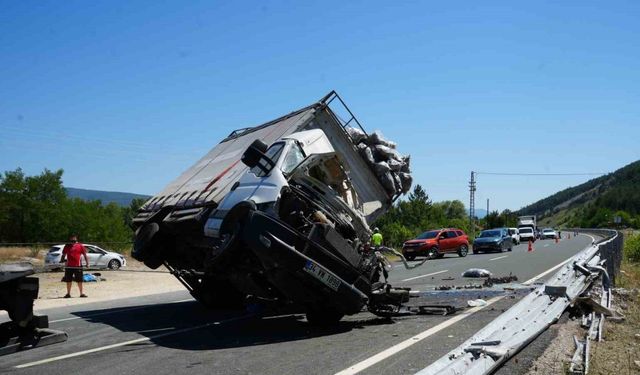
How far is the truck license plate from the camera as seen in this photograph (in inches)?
290

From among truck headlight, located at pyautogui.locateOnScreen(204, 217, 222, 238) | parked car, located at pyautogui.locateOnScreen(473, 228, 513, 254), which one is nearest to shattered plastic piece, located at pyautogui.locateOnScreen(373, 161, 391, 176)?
truck headlight, located at pyautogui.locateOnScreen(204, 217, 222, 238)

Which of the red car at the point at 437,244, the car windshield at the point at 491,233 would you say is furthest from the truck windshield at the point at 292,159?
the car windshield at the point at 491,233

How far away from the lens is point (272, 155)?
27.1ft

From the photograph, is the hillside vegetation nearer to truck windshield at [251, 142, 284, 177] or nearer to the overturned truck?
the overturned truck

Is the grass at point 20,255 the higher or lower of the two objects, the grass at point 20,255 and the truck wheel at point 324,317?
the lower

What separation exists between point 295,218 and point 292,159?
2.79ft

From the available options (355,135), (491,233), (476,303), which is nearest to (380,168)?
(355,135)

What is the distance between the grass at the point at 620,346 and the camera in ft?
19.1

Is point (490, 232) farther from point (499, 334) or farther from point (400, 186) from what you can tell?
point (499, 334)

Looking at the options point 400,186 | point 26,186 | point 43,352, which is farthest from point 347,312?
point 26,186

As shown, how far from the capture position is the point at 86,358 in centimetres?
710

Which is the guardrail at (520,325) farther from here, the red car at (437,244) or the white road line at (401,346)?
the red car at (437,244)

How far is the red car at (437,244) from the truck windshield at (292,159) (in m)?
23.8

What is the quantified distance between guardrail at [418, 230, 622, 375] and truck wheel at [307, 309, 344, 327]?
2.47 m
